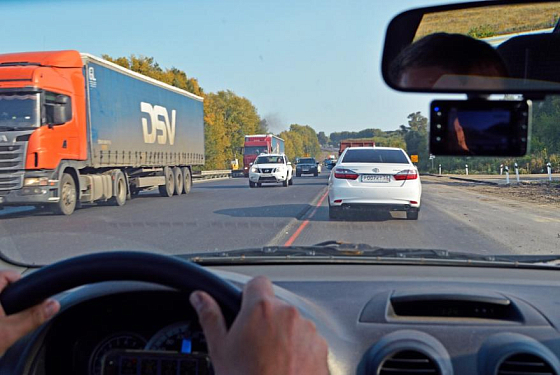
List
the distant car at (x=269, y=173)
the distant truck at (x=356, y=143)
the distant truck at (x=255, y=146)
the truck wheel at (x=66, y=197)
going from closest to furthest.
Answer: the truck wheel at (x=66, y=197) → the distant truck at (x=356, y=143) → the distant car at (x=269, y=173) → the distant truck at (x=255, y=146)

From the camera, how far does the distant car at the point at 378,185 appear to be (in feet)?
40.5

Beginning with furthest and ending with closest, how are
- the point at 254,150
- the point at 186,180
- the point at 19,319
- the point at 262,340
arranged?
the point at 254,150, the point at 186,180, the point at 19,319, the point at 262,340

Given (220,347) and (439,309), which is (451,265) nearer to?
(439,309)

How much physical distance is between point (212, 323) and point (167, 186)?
920 inches

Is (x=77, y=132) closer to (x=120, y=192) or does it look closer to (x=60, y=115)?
(x=60, y=115)

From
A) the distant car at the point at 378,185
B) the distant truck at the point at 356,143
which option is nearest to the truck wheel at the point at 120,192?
the distant truck at the point at 356,143

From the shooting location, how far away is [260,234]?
1084cm

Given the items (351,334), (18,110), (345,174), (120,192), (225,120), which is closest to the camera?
(351,334)

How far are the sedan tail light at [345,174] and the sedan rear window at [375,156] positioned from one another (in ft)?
1.25

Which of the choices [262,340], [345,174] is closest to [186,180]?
[345,174]

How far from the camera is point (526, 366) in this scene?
2.99 m

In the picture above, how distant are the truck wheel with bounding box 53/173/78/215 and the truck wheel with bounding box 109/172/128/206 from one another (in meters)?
2.43

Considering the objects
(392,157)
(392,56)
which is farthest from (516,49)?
(392,157)

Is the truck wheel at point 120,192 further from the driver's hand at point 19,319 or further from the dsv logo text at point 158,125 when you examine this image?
the driver's hand at point 19,319
